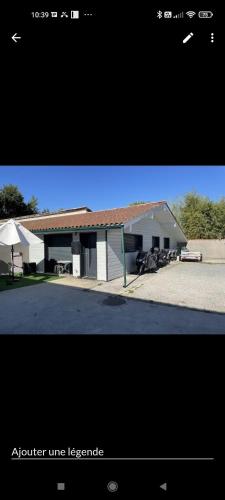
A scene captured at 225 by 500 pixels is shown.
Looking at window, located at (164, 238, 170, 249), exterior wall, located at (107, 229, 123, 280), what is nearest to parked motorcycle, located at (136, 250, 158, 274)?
exterior wall, located at (107, 229, 123, 280)

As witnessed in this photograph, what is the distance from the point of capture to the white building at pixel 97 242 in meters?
8.74

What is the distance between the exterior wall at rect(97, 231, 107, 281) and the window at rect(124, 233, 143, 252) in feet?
5.13

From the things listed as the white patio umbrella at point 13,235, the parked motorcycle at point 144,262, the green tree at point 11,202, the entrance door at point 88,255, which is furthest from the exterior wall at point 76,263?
the green tree at point 11,202

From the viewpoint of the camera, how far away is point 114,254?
9.20 metres

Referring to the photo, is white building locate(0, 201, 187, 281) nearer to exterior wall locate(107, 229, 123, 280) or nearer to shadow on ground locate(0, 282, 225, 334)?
exterior wall locate(107, 229, 123, 280)

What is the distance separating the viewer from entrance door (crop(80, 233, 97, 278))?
9.23 m

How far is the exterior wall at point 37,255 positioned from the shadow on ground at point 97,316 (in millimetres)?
4490

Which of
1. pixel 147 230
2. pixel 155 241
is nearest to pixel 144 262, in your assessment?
pixel 147 230

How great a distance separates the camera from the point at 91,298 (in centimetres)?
626
